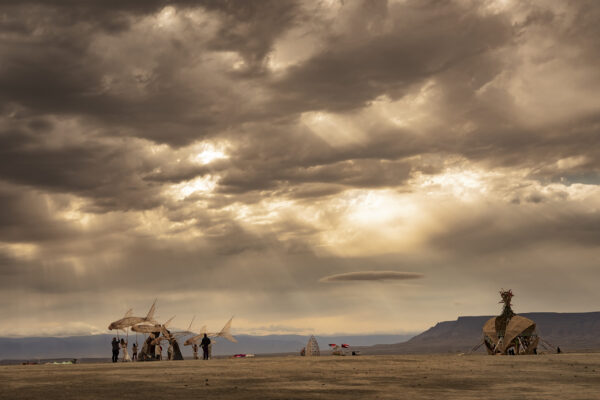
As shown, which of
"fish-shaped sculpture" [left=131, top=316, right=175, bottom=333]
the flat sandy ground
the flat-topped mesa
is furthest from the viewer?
"fish-shaped sculpture" [left=131, top=316, right=175, bottom=333]

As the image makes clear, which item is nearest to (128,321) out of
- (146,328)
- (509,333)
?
(146,328)

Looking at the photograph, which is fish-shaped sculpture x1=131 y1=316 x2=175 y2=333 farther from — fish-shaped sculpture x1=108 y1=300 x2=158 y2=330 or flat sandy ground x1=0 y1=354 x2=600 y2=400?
flat sandy ground x1=0 y1=354 x2=600 y2=400

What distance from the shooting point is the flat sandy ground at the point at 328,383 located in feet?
82.7

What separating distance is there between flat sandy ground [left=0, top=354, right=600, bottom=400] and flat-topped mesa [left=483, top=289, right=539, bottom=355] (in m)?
19.9

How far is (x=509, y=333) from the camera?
61.3m

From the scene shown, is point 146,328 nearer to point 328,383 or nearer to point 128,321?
point 128,321

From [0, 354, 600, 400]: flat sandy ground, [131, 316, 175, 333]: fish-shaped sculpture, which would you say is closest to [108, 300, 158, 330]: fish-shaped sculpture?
[131, 316, 175, 333]: fish-shaped sculpture

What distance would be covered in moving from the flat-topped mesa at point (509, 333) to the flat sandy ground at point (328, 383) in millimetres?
19939

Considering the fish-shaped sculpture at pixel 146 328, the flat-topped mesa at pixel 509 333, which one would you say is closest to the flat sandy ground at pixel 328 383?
the flat-topped mesa at pixel 509 333

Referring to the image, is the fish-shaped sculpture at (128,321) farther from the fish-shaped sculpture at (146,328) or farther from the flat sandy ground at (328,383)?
the flat sandy ground at (328,383)

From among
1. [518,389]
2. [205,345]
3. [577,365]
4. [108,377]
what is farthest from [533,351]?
[108,377]

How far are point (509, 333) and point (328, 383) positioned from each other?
3648 centimetres

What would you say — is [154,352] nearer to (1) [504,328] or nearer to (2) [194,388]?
(1) [504,328]

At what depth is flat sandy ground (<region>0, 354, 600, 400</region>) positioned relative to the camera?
25.2m
